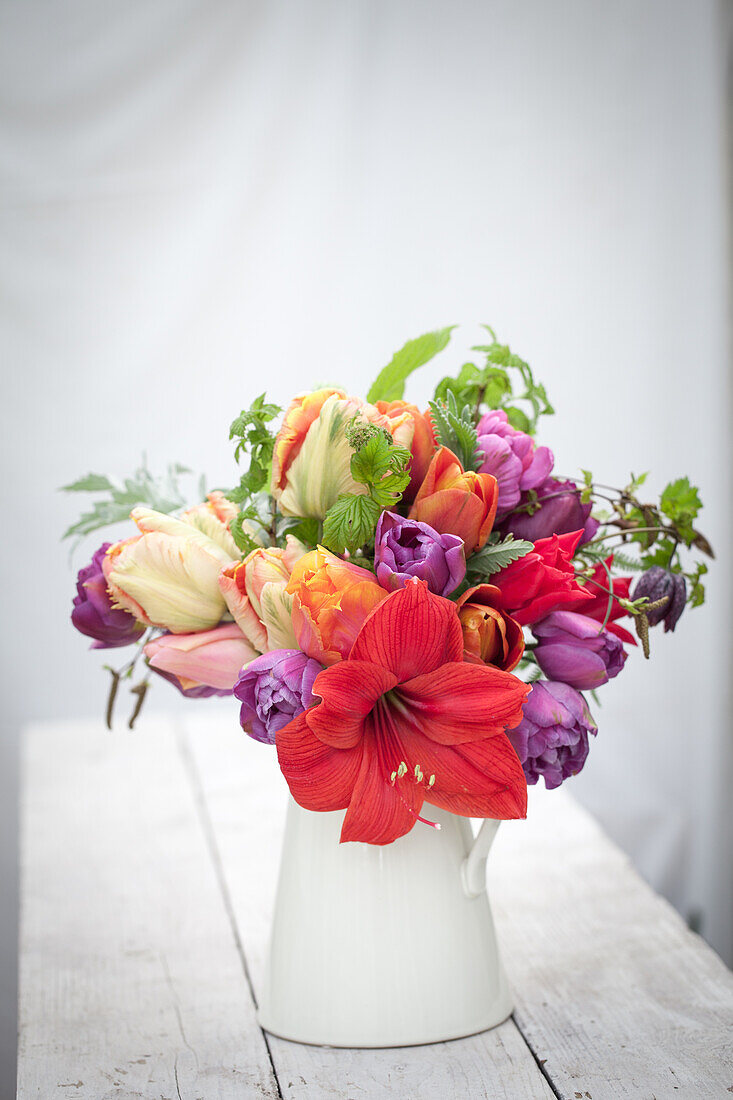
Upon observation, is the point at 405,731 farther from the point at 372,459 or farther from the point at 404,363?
the point at 404,363

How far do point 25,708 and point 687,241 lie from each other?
5.19 feet

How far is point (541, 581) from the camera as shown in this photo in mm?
591

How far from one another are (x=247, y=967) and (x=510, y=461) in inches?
19.2

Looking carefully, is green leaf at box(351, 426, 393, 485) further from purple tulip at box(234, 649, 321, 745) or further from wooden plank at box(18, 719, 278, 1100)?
wooden plank at box(18, 719, 278, 1100)

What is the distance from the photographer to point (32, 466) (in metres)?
1.87

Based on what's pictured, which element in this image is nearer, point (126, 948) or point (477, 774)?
point (477, 774)

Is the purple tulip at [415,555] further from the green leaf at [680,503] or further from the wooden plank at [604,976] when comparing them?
the wooden plank at [604,976]

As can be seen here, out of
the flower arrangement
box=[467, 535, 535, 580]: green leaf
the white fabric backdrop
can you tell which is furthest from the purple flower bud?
the white fabric backdrop

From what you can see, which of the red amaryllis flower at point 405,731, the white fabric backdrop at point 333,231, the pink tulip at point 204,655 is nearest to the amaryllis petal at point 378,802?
the red amaryllis flower at point 405,731

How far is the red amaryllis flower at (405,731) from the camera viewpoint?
0.54 meters

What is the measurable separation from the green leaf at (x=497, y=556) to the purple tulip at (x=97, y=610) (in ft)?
0.76

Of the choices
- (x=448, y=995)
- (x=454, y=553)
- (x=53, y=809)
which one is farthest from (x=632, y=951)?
(x=53, y=809)

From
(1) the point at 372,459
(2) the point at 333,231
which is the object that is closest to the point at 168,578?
(1) the point at 372,459

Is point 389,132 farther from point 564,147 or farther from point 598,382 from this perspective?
point 598,382
